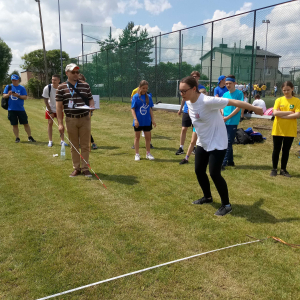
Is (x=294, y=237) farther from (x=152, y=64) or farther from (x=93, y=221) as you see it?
(x=152, y=64)

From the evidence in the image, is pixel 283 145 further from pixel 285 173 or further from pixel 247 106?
pixel 247 106

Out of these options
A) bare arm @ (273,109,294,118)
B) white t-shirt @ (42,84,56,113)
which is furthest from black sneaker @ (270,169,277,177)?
white t-shirt @ (42,84,56,113)

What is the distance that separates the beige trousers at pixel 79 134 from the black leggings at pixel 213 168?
7.99 feet

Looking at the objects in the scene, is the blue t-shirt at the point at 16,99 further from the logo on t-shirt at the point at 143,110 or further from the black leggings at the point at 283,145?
the black leggings at the point at 283,145

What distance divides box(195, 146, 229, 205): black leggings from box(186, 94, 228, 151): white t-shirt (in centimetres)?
11

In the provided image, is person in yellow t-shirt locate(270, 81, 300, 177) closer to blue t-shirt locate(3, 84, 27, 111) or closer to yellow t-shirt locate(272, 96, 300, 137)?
yellow t-shirt locate(272, 96, 300, 137)

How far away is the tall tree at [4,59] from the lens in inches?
2088

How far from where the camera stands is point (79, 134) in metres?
5.54

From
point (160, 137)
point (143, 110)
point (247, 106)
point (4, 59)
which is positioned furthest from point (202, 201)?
point (4, 59)

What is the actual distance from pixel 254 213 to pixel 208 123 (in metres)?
1.44

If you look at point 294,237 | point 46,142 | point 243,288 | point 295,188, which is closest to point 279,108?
point 295,188

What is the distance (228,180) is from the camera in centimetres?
543

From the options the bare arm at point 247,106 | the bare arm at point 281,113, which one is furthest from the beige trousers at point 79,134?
the bare arm at point 281,113

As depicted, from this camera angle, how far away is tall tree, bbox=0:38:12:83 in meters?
53.0
